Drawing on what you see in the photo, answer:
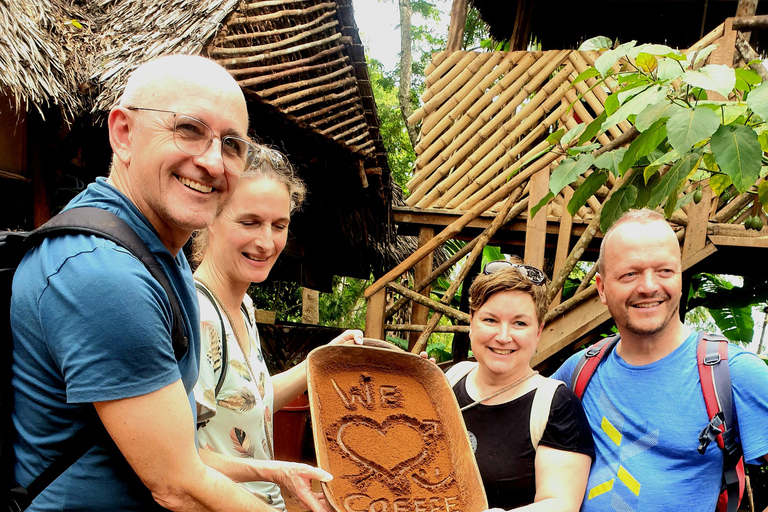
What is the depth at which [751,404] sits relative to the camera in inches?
71.5

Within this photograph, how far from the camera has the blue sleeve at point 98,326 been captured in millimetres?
1021

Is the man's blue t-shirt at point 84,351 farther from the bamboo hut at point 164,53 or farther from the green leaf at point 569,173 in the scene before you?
the bamboo hut at point 164,53

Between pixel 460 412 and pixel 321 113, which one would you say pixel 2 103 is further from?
pixel 460 412

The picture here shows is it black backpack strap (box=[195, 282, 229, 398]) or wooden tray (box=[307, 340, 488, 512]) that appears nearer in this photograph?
black backpack strap (box=[195, 282, 229, 398])

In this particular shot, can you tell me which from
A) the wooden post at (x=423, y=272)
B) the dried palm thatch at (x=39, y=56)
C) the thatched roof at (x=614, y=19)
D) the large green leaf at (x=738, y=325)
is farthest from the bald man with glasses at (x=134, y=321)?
the large green leaf at (x=738, y=325)

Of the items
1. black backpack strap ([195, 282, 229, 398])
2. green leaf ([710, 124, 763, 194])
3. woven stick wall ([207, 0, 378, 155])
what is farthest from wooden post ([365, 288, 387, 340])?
black backpack strap ([195, 282, 229, 398])

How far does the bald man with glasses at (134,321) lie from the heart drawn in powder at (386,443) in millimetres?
614

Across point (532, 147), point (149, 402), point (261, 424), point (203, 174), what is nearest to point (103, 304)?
point (149, 402)

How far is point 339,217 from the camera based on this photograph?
708 cm

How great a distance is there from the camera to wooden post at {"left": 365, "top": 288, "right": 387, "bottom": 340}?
5.38 meters

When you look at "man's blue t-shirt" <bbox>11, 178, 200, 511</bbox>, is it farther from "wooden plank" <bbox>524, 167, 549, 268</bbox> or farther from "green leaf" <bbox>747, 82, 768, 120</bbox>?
"wooden plank" <bbox>524, 167, 549, 268</bbox>

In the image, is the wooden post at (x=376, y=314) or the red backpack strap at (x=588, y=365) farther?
the wooden post at (x=376, y=314)

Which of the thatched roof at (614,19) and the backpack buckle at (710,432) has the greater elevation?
the thatched roof at (614,19)

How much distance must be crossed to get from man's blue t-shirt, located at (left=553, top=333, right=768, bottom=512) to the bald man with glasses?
1.23m
